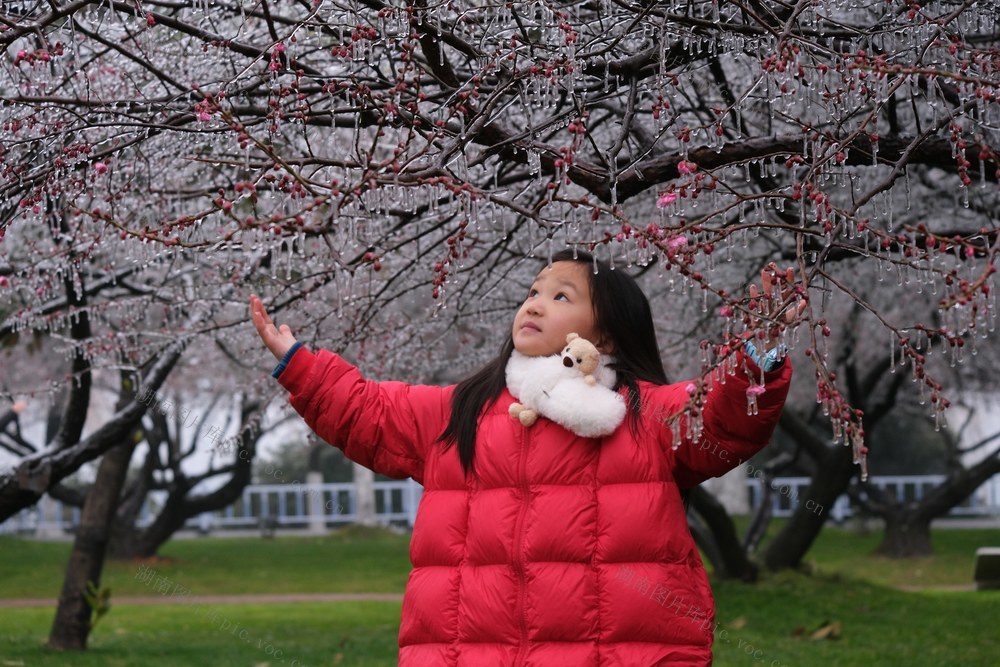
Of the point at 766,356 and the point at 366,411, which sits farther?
the point at 366,411

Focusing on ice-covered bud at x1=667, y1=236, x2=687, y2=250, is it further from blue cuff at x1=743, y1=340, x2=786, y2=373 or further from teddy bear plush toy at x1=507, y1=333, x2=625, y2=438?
teddy bear plush toy at x1=507, y1=333, x2=625, y2=438

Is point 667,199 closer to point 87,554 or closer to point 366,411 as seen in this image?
point 366,411

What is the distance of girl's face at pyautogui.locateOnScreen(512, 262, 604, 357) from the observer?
130 inches

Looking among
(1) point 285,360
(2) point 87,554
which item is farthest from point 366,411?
(2) point 87,554

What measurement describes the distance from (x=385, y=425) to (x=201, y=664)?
519 centimetres

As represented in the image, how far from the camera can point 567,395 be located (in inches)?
121

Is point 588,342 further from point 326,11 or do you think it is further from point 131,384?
point 131,384

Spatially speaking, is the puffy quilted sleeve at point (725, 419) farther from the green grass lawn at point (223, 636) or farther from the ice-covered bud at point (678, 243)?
the green grass lawn at point (223, 636)

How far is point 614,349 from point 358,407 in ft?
2.39

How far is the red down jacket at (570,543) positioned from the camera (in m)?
2.92

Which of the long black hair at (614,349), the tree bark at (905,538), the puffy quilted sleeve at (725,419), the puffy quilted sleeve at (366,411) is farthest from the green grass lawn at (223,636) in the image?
→ the tree bark at (905,538)

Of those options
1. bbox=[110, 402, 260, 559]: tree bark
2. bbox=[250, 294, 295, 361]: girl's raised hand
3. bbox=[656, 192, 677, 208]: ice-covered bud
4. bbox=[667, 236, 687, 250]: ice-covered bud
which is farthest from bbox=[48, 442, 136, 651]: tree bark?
bbox=[110, 402, 260, 559]: tree bark

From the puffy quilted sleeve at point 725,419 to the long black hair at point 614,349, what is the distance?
0.47 ft

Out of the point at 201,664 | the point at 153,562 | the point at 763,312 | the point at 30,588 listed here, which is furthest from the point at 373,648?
the point at 153,562
